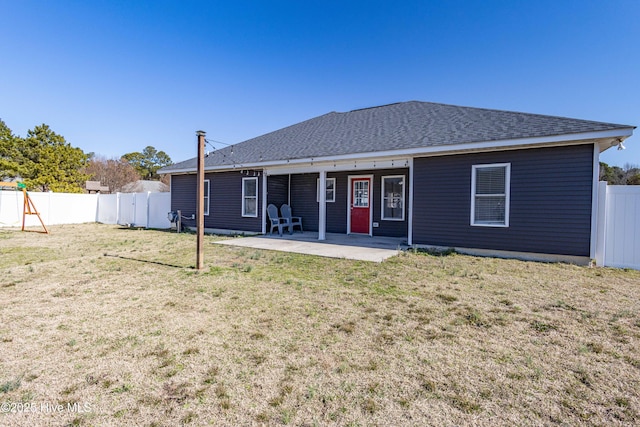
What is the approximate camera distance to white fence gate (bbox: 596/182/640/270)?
575 cm

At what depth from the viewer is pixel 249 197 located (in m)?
10.9

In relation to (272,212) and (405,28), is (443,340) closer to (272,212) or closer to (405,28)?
(272,212)

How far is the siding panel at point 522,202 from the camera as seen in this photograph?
5945 millimetres

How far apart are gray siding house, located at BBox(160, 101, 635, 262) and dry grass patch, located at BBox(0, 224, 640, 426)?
5.64 feet

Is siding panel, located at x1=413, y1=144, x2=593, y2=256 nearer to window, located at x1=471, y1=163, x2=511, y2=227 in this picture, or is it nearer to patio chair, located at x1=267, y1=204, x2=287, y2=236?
window, located at x1=471, y1=163, x2=511, y2=227

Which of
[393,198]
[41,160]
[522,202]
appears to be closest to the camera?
[522,202]

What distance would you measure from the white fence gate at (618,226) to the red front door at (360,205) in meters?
5.79

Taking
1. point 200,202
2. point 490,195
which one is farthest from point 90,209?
point 490,195

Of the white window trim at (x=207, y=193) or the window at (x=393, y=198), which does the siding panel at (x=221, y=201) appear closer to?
the white window trim at (x=207, y=193)

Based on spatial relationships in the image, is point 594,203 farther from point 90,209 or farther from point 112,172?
point 112,172

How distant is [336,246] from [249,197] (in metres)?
4.45

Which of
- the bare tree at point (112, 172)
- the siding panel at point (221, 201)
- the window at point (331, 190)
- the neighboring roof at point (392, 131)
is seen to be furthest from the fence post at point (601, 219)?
the bare tree at point (112, 172)

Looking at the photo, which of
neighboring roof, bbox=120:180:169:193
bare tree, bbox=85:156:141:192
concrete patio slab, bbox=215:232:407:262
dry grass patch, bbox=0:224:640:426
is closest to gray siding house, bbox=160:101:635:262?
concrete patio slab, bbox=215:232:407:262

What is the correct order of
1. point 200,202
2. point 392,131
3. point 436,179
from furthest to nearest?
point 392,131 < point 436,179 < point 200,202
